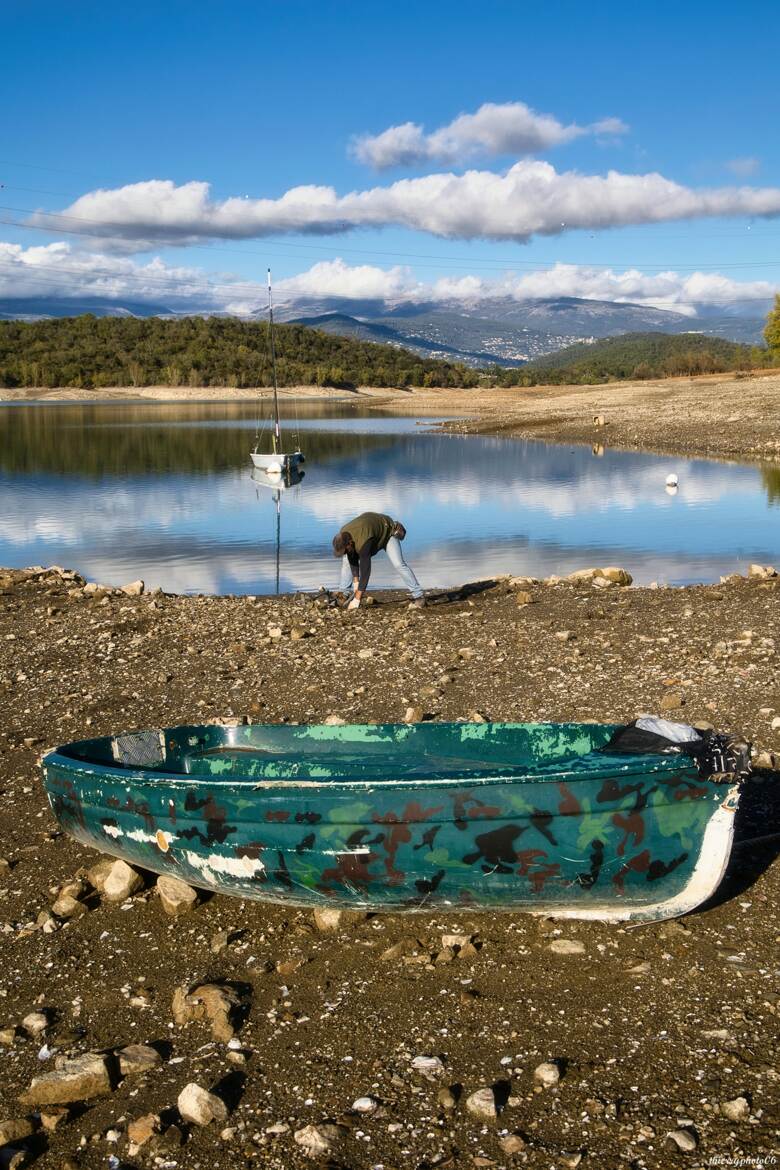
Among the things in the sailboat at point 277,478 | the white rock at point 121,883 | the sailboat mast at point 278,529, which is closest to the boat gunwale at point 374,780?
the white rock at point 121,883

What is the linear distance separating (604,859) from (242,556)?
17.9 metres

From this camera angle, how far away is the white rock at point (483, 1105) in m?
4.46

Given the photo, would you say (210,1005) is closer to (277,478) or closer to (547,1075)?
(547,1075)

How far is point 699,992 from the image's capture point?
5.39 metres

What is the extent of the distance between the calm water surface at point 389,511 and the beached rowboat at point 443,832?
1278 cm

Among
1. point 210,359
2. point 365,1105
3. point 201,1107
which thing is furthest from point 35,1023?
point 210,359

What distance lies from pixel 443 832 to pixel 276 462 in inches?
1421

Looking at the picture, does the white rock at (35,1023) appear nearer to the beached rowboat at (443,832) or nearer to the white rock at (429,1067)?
the beached rowboat at (443,832)

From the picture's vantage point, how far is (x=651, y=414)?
58.8 m

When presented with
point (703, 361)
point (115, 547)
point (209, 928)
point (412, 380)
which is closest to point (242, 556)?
point (115, 547)

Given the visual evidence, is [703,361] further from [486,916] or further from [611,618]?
[486,916]

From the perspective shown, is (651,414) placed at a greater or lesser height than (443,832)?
greater

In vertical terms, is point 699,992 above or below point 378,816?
below

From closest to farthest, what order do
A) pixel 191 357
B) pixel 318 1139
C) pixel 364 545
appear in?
1. pixel 318 1139
2. pixel 364 545
3. pixel 191 357
